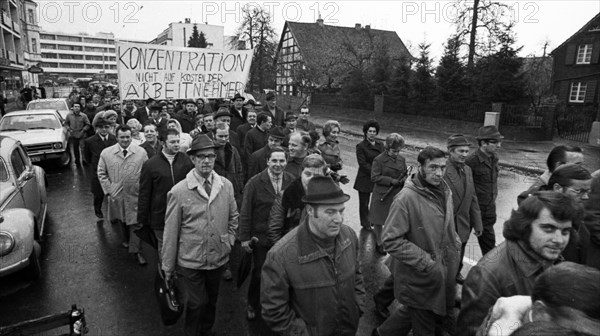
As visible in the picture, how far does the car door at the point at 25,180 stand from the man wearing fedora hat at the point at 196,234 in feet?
11.6

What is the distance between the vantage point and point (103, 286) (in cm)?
513

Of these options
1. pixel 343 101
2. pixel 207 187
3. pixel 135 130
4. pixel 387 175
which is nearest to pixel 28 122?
pixel 135 130

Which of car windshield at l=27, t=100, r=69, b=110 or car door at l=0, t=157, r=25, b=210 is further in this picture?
car windshield at l=27, t=100, r=69, b=110

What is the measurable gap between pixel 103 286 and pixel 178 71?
5859mm

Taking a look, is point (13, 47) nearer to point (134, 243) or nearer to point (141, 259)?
point (134, 243)

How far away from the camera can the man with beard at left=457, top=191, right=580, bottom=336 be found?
2.22 meters

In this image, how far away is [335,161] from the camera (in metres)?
6.24

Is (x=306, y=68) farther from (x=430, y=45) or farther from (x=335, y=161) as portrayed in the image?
(x=335, y=161)

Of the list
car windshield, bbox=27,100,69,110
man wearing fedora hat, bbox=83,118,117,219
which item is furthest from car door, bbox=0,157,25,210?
car windshield, bbox=27,100,69,110

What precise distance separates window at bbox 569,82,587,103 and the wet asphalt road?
29.9m

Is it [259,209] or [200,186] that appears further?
[259,209]

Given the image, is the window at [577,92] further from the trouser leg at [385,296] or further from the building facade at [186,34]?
the building facade at [186,34]

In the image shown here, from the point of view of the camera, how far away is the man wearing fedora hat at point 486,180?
4.96m

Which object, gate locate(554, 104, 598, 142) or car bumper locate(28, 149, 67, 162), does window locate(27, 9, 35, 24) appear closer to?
car bumper locate(28, 149, 67, 162)
